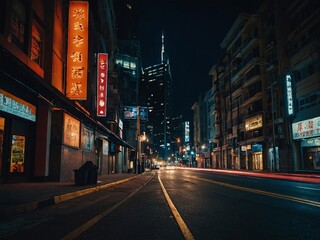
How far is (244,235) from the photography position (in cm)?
570

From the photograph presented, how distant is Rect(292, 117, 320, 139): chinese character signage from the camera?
112ft

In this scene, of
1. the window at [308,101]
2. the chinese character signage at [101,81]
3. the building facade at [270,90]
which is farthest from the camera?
the building facade at [270,90]

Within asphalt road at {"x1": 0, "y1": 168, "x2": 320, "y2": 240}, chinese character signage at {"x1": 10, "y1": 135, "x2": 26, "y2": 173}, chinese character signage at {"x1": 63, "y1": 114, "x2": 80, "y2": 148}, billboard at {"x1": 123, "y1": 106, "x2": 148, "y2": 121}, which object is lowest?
asphalt road at {"x1": 0, "y1": 168, "x2": 320, "y2": 240}

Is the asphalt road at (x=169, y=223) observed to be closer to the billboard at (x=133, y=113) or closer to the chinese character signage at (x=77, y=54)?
the chinese character signage at (x=77, y=54)

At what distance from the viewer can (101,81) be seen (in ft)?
100

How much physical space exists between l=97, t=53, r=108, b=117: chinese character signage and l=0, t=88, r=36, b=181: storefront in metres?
12.3

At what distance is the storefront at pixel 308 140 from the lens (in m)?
34.8

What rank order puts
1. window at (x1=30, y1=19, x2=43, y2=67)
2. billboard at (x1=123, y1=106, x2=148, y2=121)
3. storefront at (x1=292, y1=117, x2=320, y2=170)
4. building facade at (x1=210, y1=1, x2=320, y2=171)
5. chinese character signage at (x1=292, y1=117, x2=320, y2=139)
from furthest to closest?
billboard at (x1=123, y1=106, x2=148, y2=121) < building facade at (x1=210, y1=1, x2=320, y2=171) < storefront at (x1=292, y1=117, x2=320, y2=170) < chinese character signage at (x1=292, y1=117, x2=320, y2=139) < window at (x1=30, y1=19, x2=43, y2=67)

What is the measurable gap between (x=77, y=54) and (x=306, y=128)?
27631 millimetres

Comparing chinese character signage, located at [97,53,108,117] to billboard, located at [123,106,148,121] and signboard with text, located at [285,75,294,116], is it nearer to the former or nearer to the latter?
billboard, located at [123,106,148,121]

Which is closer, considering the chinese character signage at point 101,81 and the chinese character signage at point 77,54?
the chinese character signage at point 77,54

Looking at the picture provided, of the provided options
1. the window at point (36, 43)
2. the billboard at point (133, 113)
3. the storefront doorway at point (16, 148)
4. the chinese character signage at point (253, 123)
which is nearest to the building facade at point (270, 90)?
the chinese character signage at point (253, 123)

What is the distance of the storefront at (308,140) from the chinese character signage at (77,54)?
84.5 ft

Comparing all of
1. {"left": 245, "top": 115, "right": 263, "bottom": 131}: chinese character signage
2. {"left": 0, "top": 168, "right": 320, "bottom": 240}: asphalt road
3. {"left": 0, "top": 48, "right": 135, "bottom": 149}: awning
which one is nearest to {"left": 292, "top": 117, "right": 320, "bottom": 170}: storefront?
{"left": 245, "top": 115, "right": 263, "bottom": 131}: chinese character signage
